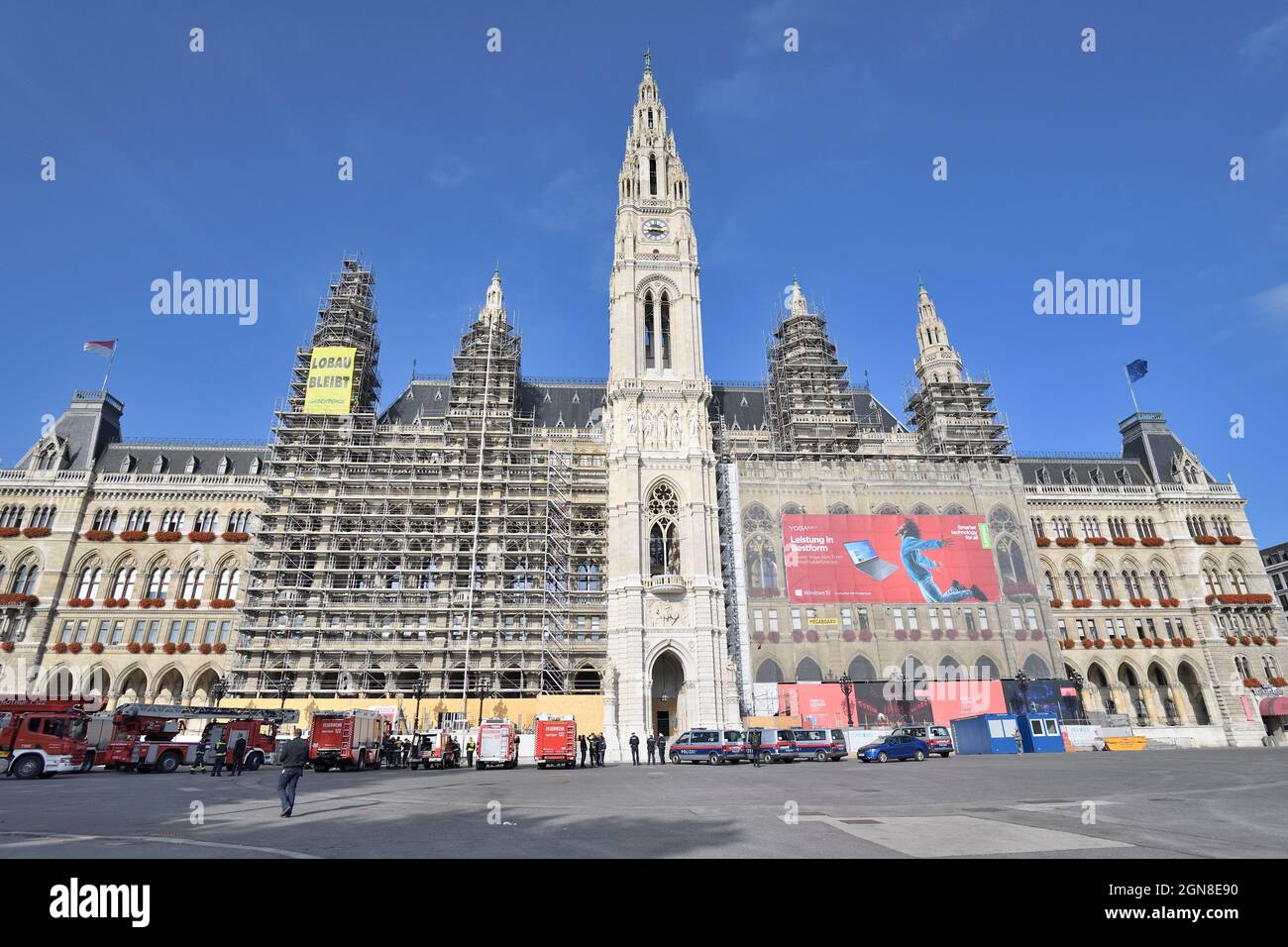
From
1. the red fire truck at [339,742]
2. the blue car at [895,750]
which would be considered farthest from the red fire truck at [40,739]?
the blue car at [895,750]

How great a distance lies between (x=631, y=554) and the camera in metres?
42.3

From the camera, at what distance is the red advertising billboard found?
44.4 meters

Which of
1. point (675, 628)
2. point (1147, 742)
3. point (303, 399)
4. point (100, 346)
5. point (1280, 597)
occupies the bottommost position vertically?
point (1147, 742)

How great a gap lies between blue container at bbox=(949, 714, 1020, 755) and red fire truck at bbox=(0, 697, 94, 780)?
39.4m

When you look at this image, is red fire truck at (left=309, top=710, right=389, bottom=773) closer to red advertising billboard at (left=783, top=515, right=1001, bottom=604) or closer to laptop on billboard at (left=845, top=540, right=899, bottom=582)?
red advertising billboard at (left=783, top=515, right=1001, bottom=604)

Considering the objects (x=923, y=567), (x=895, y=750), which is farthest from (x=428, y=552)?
(x=923, y=567)

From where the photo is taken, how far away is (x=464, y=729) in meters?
37.2

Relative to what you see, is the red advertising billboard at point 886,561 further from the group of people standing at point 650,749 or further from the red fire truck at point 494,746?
the red fire truck at point 494,746

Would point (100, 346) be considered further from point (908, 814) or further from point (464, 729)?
point (908, 814)

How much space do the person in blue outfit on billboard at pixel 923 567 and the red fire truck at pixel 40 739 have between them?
43150 mm

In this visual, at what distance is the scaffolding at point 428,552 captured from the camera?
40625mm

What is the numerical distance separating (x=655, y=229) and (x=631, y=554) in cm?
2607
